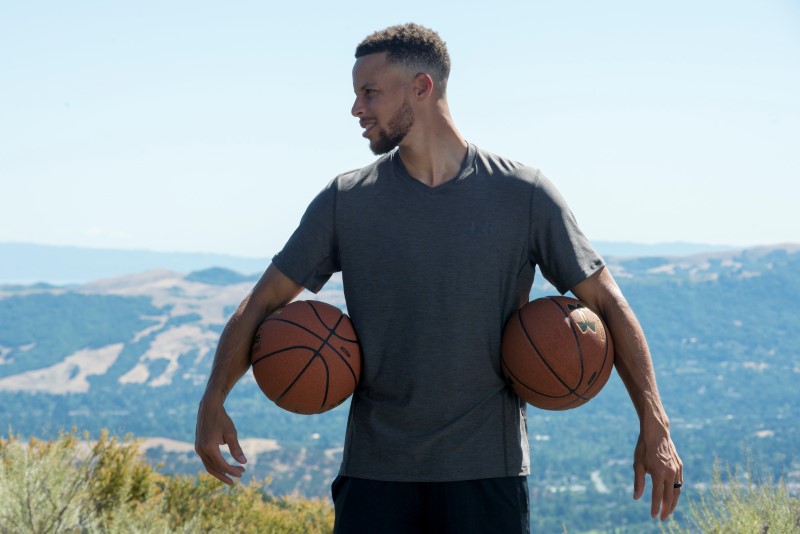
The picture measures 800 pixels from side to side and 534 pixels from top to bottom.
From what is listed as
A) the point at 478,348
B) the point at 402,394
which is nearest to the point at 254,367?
the point at 402,394

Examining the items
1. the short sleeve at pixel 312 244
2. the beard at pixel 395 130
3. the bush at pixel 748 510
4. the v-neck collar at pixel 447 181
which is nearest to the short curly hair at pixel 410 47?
the beard at pixel 395 130

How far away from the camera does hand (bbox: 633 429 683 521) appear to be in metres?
3.04

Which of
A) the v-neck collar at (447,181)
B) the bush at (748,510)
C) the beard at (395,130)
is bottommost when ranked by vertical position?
the bush at (748,510)

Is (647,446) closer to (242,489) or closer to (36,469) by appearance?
(36,469)

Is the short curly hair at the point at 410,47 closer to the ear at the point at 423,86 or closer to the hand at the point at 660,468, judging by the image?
the ear at the point at 423,86

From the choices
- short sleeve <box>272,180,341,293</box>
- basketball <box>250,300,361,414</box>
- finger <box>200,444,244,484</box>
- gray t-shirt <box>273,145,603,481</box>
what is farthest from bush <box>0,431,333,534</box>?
gray t-shirt <box>273,145,603,481</box>

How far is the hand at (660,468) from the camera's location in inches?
120

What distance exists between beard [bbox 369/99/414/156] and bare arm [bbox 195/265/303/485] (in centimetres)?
54

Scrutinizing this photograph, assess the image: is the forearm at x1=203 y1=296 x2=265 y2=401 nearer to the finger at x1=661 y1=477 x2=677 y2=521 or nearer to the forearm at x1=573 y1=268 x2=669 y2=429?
the forearm at x1=573 y1=268 x2=669 y2=429

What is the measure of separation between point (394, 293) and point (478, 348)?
31 cm

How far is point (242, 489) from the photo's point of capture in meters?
8.59

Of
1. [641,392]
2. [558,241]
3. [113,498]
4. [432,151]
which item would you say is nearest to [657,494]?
[641,392]

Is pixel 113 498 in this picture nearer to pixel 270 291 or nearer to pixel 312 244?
pixel 270 291

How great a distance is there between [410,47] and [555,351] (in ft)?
3.53
